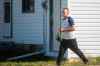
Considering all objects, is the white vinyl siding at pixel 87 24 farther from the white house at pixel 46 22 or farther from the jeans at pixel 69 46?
the jeans at pixel 69 46

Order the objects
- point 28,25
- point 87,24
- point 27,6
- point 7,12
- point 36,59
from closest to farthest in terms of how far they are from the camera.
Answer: point 87,24 → point 36,59 → point 28,25 → point 27,6 → point 7,12

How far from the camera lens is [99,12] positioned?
57.0 ft

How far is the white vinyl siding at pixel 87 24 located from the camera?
17250 mm

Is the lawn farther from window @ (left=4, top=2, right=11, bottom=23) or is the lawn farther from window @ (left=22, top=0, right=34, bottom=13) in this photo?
window @ (left=4, top=2, right=11, bottom=23)

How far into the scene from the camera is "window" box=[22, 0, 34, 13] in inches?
860

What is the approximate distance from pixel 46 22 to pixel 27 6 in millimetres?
2623

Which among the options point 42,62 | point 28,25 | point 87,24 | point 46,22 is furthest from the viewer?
point 28,25

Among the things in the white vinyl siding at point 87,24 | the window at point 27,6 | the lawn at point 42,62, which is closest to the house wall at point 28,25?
the window at point 27,6

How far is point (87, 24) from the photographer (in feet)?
57.0

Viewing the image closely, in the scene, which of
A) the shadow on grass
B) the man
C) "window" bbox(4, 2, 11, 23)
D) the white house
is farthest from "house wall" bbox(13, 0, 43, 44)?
the man

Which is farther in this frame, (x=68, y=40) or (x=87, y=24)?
(x=87, y=24)

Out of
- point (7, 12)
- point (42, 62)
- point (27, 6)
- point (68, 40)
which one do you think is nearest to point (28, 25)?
point (27, 6)

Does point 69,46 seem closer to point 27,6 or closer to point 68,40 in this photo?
point 68,40

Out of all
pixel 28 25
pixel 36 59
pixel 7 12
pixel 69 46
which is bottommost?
pixel 36 59
